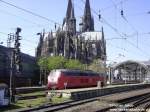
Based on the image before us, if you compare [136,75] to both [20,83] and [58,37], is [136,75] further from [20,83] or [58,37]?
[20,83]

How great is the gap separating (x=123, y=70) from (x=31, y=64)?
2722 inches

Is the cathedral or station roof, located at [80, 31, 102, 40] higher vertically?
station roof, located at [80, 31, 102, 40]

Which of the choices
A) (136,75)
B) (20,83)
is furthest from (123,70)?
(20,83)

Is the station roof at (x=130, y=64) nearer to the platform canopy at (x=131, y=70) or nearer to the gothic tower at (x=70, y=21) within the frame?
the platform canopy at (x=131, y=70)

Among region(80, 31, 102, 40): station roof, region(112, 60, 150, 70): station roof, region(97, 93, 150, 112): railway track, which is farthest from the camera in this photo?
region(80, 31, 102, 40): station roof

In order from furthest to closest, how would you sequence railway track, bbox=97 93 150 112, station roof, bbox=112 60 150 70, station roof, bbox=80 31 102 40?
station roof, bbox=80 31 102 40 → station roof, bbox=112 60 150 70 → railway track, bbox=97 93 150 112

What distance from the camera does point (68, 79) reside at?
5725 cm

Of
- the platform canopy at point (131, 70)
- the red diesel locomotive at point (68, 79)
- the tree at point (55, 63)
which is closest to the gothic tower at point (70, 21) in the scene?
the platform canopy at point (131, 70)

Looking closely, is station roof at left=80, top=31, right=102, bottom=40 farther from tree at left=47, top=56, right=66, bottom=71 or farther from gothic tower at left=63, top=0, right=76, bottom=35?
tree at left=47, top=56, right=66, bottom=71

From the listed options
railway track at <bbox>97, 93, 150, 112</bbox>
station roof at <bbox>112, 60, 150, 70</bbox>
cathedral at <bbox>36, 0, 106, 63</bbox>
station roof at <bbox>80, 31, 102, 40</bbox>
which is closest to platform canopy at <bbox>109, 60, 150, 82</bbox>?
station roof at <bbox>112, 60, 150, 70</bbox>

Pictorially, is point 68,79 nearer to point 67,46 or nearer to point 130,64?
point 67,46

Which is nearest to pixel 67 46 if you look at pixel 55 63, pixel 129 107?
pixel 55 63

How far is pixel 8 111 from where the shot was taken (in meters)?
26.1

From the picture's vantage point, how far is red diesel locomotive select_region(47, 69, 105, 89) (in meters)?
55.5
